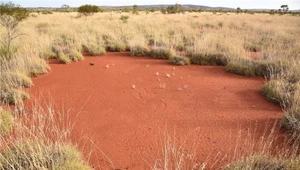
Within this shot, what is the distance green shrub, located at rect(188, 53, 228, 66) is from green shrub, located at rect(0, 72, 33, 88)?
5.66 meters

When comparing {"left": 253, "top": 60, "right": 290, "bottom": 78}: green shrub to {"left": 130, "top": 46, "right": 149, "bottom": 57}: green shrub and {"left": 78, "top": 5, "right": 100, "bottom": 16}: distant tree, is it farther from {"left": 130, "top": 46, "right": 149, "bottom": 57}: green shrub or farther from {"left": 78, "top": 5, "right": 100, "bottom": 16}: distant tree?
{"left": 78, "top": 5, "right": 100, "bottom": 16}: distant tree

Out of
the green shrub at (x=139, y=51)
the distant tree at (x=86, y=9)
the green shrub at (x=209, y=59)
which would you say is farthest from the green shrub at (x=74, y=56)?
the distant tree at (x=86, y=9)

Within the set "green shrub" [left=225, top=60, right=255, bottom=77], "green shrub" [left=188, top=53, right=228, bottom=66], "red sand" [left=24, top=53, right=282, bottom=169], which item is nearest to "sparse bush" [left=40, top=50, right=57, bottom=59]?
"red sand" [left=24, top=53, right=282, bottom=169]

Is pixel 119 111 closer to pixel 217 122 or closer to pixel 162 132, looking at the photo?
pixel 162 132

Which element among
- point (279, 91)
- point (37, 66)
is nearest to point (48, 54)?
point (37, 66)

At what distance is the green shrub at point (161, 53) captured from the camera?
9913 millimetres

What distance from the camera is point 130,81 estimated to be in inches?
280

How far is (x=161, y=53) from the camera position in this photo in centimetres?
1007

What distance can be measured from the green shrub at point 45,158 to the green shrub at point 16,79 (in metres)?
3.23

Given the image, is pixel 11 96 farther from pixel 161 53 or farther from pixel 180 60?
pixel 161 53

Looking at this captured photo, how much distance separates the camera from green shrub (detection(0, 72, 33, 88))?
611 cm

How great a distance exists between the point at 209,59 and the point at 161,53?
6.21 ft

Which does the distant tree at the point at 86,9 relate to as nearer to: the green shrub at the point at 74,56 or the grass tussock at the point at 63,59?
the green shrub at the point at 74,56

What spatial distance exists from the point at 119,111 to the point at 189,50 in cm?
573
